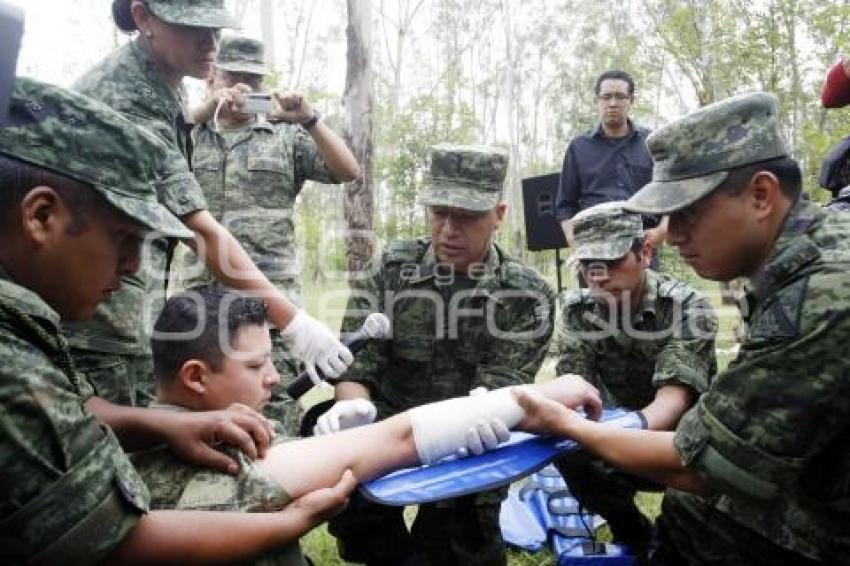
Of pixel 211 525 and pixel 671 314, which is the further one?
pixel 671 314

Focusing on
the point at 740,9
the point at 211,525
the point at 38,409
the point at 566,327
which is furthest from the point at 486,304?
the point at 740,9

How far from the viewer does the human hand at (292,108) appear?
356 cm

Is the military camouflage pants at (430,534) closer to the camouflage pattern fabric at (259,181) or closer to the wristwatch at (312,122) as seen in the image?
the camouflage pattern fabric at (259,181)

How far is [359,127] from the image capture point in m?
7.47

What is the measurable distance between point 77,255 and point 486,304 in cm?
206

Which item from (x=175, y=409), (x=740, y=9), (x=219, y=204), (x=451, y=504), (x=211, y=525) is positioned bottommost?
(x=451, y=504)

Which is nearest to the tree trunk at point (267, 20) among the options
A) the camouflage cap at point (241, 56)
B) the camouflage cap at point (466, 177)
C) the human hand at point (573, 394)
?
the camouflage cap at point (241, 56)

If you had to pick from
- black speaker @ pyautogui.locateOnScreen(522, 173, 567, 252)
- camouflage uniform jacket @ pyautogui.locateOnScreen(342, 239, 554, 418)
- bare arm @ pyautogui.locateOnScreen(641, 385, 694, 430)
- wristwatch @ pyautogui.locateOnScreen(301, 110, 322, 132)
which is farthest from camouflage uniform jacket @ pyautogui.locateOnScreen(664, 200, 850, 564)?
black speaker @ pyautogui.locateOnScreen(522, 173, 567, 252)

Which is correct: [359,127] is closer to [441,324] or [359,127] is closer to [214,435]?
[441,324]

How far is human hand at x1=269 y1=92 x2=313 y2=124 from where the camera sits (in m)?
3.56

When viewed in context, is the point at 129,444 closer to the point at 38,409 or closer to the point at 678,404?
the point at 38,409

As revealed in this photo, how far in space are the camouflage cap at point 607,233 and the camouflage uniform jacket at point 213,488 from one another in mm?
1944

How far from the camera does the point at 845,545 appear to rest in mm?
1925

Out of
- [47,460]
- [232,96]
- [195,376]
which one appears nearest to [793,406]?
[195,376]
